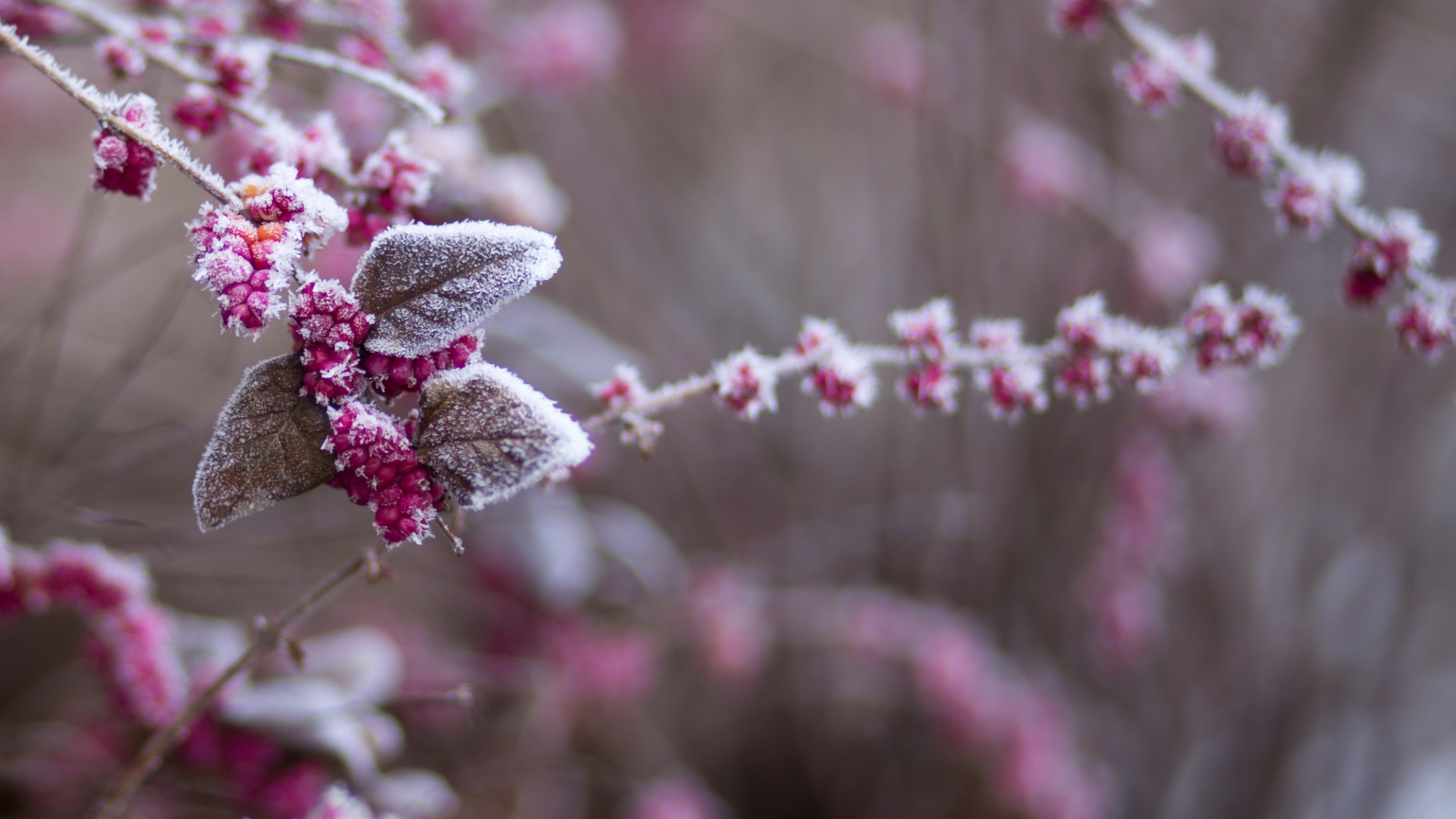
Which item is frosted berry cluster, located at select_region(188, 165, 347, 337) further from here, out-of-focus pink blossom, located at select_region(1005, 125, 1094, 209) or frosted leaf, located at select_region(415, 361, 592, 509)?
out-of-focus pink blossom, located at select_region(1005, 125, 1094, 209)

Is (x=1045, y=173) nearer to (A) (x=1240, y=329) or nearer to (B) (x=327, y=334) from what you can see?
(A) (x=1240, y=329)

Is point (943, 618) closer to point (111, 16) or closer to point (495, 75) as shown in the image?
point (495, 75)

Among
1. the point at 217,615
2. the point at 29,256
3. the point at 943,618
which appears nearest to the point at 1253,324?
the point at 943,618

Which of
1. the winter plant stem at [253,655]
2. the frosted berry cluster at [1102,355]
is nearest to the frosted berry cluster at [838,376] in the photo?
the frosted berry cluster at [1102,355]

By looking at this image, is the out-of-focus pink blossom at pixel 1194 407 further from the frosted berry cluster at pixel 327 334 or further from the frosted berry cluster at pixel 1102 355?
the frosted berry cluster at pixel 327 334

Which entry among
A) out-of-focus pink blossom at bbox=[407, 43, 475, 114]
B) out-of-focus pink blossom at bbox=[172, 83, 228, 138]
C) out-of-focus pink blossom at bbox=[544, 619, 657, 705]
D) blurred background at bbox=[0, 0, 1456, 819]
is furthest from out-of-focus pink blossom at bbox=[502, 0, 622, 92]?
out-of-focus pink blossom at bbox=[544, 619, 657, 705]
